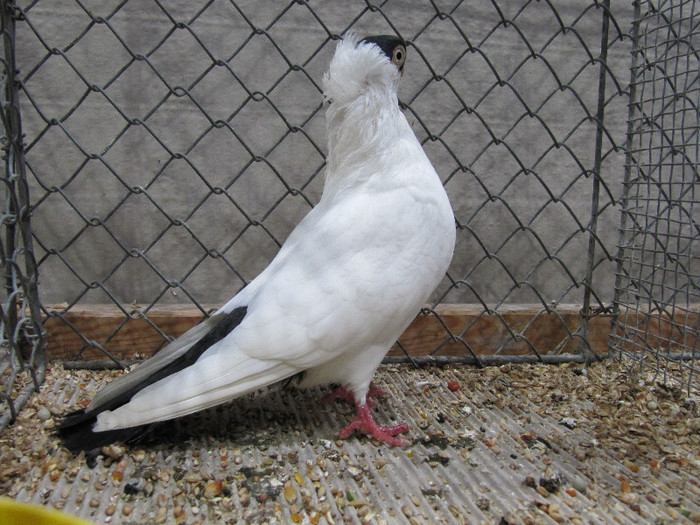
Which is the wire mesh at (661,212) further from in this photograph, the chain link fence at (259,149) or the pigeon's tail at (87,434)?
the pigeon's tail at (87,434)

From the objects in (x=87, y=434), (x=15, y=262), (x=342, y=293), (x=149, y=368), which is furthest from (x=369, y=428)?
(x=15, y=262)

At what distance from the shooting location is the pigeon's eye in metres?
1.40

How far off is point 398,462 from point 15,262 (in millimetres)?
1138

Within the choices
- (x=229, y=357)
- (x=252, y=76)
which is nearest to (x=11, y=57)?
(x=252, y=76)

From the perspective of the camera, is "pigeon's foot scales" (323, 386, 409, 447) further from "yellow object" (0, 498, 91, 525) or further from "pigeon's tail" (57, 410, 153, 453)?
"yellow object" (0, 498, 91, 525)

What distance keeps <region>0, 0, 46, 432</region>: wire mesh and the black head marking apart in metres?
0.98

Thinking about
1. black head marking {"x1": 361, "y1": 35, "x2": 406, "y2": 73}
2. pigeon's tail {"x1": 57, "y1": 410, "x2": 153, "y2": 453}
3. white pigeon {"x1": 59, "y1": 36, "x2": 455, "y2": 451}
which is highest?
black head marking {"x1": 361, "y1": 35, "x2": 406, "y2": 73}

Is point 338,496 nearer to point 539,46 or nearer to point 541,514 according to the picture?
point 541,514

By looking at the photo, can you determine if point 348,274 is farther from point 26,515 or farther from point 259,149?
point 259,149

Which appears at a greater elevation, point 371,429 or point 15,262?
point 15,262

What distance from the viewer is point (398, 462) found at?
127 cm

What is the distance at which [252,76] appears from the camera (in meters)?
1.88

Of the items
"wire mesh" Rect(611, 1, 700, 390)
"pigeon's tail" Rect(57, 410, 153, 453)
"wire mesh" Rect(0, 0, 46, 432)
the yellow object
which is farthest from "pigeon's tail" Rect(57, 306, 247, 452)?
"wire mesh" Rect(611, 1, 700, 390)

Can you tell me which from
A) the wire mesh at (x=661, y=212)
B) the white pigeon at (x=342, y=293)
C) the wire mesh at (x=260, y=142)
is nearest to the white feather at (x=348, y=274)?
the white pigeon at (x=342, y=293)
